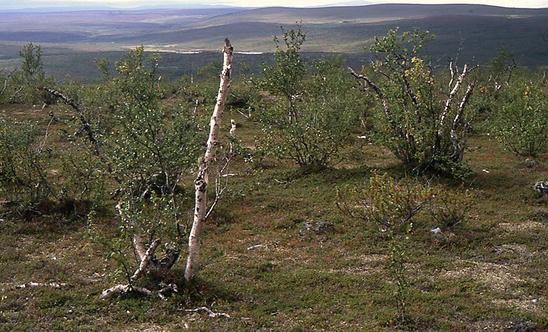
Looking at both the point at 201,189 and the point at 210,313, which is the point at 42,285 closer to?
the point at 210,313

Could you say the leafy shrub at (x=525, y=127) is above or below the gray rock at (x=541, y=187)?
above

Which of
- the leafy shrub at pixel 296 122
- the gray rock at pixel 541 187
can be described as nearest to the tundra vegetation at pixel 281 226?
the leafy shrub at pixel 296 122

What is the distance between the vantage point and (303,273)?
18703 mm

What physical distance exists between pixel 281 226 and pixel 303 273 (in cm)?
643

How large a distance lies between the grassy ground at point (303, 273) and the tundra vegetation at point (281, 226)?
0.08 metres

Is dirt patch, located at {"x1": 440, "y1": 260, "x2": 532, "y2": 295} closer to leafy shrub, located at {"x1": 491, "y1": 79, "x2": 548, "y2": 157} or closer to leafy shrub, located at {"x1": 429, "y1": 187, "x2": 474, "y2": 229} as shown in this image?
leafy shrub, located at {"x1": 429, "y1": 187, "x2": 474, "y2": 229}

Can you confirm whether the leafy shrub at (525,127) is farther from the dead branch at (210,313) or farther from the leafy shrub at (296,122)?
the dead branch at (210,313)

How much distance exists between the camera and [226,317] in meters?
15.1

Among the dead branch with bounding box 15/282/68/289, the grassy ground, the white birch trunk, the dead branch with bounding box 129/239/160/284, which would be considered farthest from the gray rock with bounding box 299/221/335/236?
the dead branch with bounding box 15/282/68/289

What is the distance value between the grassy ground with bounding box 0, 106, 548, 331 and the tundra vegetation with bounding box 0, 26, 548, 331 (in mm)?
82

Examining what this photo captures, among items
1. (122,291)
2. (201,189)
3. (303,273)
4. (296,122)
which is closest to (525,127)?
(296,122)

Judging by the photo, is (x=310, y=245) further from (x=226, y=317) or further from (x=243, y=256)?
(x=226, y=317)

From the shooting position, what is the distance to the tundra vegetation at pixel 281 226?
50.8ft

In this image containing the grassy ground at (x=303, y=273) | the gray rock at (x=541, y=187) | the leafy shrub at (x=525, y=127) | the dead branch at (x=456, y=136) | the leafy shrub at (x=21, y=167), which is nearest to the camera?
the grassy ground at (x=303, y=273)
